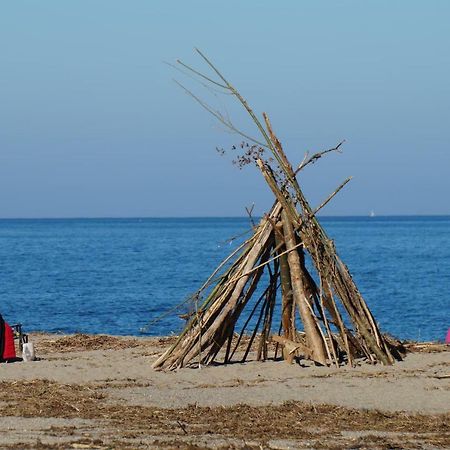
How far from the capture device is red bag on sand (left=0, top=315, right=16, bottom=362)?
53.9ft

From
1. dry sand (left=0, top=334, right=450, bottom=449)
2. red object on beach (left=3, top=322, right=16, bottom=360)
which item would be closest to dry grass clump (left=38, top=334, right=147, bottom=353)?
dry sand (left=0, top=334, right=450, bottom=449)

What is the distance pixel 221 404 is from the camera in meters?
12.8

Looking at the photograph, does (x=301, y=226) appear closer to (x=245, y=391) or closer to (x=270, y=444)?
(x=245, y=391)

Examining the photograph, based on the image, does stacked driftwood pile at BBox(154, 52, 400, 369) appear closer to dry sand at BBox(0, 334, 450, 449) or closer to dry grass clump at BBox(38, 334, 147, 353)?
dry sand at BBox(0, 334, 450, 449)

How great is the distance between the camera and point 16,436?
1030cm

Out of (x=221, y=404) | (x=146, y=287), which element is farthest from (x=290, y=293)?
(x=146, y=287)

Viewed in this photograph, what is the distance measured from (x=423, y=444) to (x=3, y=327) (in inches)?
307

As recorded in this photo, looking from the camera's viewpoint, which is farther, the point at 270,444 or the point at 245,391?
the point at 245,391

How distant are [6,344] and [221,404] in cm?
477

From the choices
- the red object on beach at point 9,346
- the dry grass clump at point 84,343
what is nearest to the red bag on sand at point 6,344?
the red object on beach at point 9,346

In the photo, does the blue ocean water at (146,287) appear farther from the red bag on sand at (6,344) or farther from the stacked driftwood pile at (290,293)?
the red bag on sand at (6,344)

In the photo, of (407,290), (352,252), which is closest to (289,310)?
(407,290)

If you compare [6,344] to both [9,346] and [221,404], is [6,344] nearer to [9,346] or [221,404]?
[9,346]

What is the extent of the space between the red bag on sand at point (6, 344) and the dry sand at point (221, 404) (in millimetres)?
436
